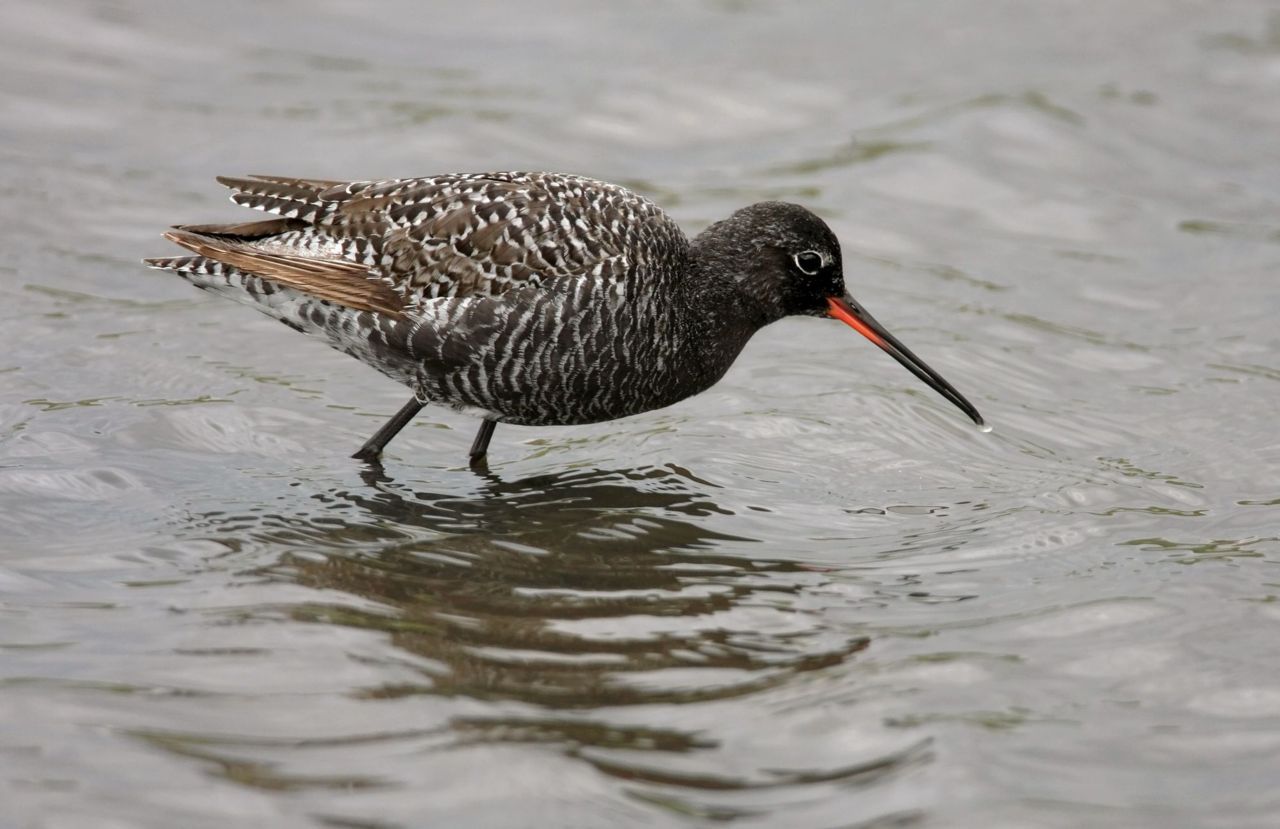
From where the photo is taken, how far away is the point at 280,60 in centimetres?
1568

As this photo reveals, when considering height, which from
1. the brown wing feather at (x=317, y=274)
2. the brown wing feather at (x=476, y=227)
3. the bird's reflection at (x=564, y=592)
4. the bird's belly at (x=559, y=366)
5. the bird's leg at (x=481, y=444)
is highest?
the brown wing feather at (x=476, y=227)

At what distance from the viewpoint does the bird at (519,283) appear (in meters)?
8.52

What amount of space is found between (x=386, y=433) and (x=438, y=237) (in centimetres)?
124

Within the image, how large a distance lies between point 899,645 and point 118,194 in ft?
28.2

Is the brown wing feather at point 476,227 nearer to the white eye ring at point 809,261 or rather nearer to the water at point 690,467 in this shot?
the white eye ring at point 809,261

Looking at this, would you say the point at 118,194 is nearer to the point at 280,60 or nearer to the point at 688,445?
the point at 280,60

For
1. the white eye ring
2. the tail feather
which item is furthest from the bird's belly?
the tail feather

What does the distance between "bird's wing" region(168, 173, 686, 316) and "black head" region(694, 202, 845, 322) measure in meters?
0.28

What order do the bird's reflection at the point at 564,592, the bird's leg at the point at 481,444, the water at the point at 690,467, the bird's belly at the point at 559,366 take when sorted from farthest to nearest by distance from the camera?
1. the bird's leg at the point at 481,444
2. the bird's belly at the point at 559,366
3. the bird's reflection at the point at 564,592
4. the water at the point at 690,467

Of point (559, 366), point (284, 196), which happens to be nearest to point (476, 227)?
point (559, 366)

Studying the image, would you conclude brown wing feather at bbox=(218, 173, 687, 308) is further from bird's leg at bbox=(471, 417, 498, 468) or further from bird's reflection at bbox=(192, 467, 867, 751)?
bird's reflection at bbox=(192, 467, 867, 751)

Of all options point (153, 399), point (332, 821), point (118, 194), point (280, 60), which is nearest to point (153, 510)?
point (153, 399)

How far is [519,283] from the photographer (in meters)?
8.51

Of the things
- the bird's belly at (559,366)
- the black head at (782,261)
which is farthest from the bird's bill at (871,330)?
the bird's belly at (559,366)
